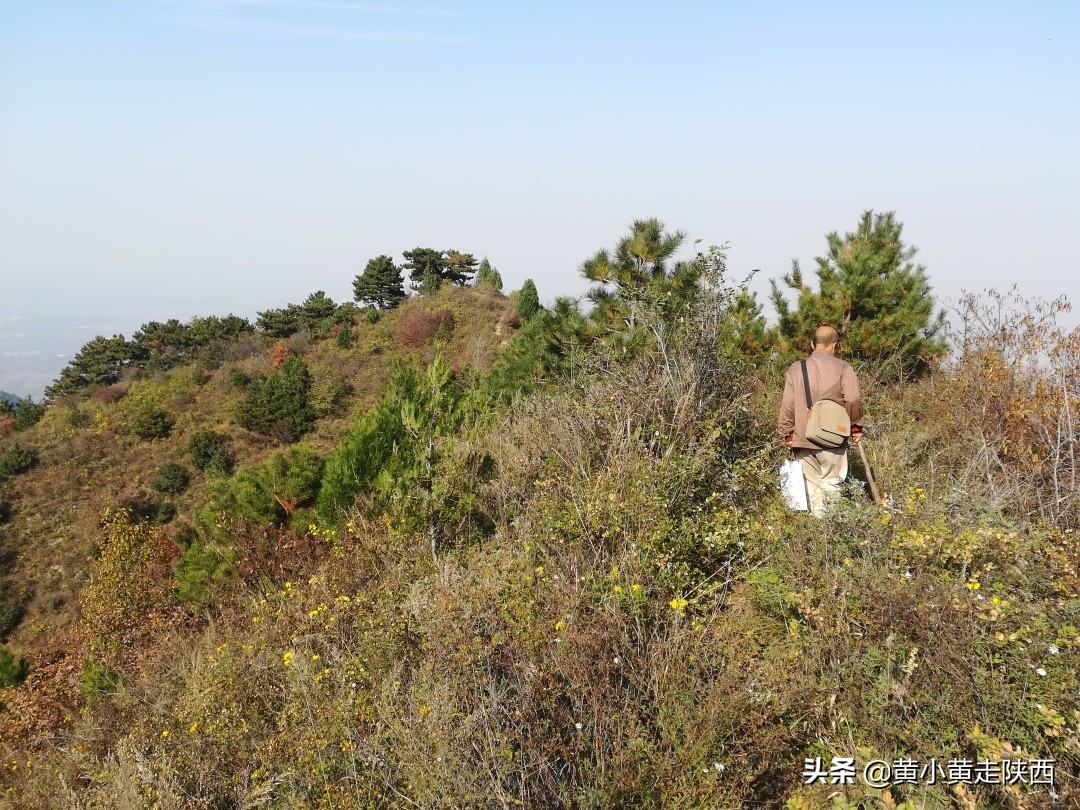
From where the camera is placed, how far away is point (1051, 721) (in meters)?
2.30

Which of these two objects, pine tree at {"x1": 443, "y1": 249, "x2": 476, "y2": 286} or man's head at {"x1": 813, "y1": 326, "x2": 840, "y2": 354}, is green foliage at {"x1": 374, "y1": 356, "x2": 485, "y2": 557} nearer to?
man's head at {"x1": 813, "y1": 326, "x2": 840, "y2": 354}

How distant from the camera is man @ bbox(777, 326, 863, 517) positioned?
180 inches

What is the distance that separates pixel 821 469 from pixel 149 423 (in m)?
26.4

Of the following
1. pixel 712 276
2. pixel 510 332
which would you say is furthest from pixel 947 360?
pixel 510 332

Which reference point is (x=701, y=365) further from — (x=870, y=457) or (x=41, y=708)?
(x=41, y=708)

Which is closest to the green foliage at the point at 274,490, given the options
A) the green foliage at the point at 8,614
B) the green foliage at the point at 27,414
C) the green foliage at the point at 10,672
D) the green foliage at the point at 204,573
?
the green foliage at the point at 204,573

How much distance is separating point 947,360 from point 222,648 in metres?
8.53

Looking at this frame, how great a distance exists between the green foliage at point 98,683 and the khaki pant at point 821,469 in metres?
8.34

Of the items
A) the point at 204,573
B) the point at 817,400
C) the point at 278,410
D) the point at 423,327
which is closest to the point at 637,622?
the point at 817,400

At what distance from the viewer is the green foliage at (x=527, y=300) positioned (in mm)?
28911

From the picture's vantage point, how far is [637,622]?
2969mm

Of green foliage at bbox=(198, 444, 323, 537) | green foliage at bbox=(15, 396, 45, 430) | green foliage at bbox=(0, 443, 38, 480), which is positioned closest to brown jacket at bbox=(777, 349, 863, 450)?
green foliage at bbox=(198, 444, 323, 537)

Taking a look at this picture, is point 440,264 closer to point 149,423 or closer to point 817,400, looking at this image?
point 149,423

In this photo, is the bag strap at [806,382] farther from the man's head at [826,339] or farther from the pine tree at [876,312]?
the pine tree at [876,312]
